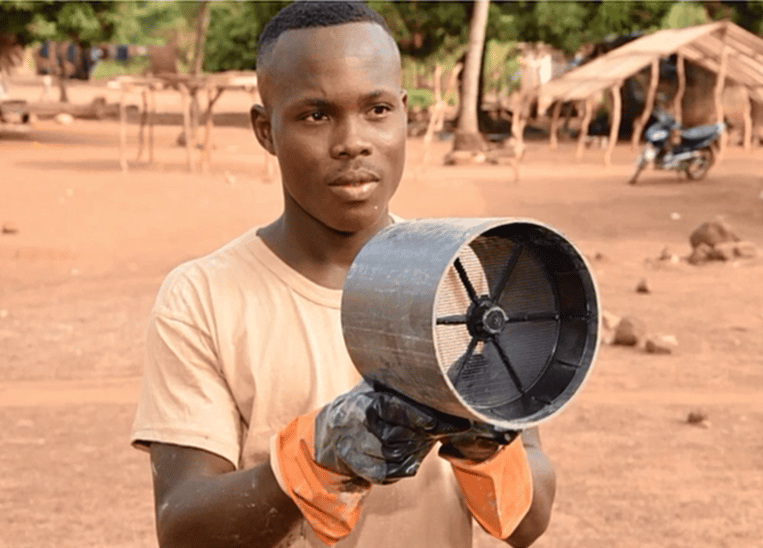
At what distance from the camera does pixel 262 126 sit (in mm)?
2145

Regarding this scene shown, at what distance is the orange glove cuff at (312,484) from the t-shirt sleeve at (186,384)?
193 mm

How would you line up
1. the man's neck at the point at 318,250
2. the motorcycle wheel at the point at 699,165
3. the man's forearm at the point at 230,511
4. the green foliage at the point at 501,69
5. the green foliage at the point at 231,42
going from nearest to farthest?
the man's forearm at the point at 230,511 → the man's neck at the point at 318,250 → the motorcycle wheel at the point at 699,165 → the green foliage at the point at 231,42 → the green foliage at the point at 501,69

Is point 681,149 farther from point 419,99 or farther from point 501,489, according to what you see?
point 419,99

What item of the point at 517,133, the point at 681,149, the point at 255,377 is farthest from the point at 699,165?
the point at 255,377

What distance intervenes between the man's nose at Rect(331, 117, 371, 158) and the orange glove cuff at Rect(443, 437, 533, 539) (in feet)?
1.72

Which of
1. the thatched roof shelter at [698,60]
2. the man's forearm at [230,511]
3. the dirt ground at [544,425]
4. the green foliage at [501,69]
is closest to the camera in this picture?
the man's forearm at [230,511]

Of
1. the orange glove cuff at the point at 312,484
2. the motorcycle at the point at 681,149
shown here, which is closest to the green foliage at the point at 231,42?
the motorcycle at the point at 681,149

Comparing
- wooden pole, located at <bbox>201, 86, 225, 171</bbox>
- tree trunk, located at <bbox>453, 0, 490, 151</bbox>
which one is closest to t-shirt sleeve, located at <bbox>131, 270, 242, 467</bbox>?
wooden pole, located at <bbox>201, 86, 225, 171</bbox>

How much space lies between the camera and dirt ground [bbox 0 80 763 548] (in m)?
4.61

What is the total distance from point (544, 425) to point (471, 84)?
1853 cm

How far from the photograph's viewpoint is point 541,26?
28391 millimetres

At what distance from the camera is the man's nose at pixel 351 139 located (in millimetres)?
1907

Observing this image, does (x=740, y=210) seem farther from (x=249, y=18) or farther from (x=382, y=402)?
(x=249, y=18)

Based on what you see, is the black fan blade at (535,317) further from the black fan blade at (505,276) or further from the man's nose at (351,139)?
the man's nose at (351,139)
